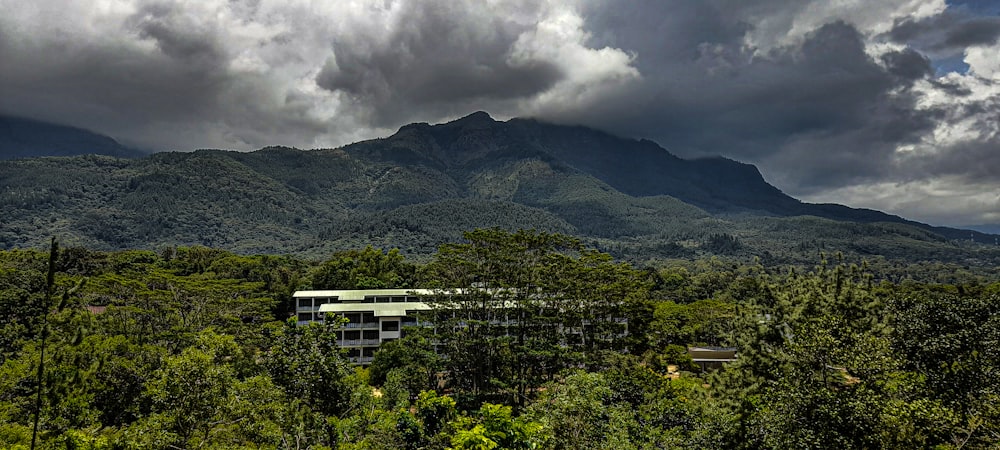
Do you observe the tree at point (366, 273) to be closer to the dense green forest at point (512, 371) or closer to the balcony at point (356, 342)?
the balcony at point (356, 342)

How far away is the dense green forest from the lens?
13312 mm

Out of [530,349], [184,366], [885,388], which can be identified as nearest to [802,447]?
[885,388]

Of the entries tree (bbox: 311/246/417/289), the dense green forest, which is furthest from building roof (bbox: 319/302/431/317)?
tree (bbox: 311/246/417/289)

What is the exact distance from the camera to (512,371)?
3709 centimetres

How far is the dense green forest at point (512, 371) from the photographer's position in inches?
524

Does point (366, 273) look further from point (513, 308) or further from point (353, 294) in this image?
point (513, 308)

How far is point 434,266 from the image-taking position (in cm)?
3931

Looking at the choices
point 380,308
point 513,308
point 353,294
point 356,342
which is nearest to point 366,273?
point 353,294

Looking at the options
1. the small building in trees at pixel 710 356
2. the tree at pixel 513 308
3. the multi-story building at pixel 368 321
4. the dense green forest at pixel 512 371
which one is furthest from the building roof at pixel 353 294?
the small building in trees at pixel 710 356

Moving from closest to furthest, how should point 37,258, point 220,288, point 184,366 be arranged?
1. point 184,366
2. point 220,288
3. point 37,258

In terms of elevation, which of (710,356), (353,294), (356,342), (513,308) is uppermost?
(513,308)

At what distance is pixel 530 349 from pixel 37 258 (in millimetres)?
64880

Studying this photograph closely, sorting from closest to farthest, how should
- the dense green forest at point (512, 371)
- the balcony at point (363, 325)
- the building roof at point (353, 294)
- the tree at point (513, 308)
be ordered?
the dense green forest at point (512, 371), the tree at point (513, 308), the balcony at point (363, 325), the building roof at point (353, 294)

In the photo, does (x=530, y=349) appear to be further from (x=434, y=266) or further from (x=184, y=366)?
(x=184, y=366)
